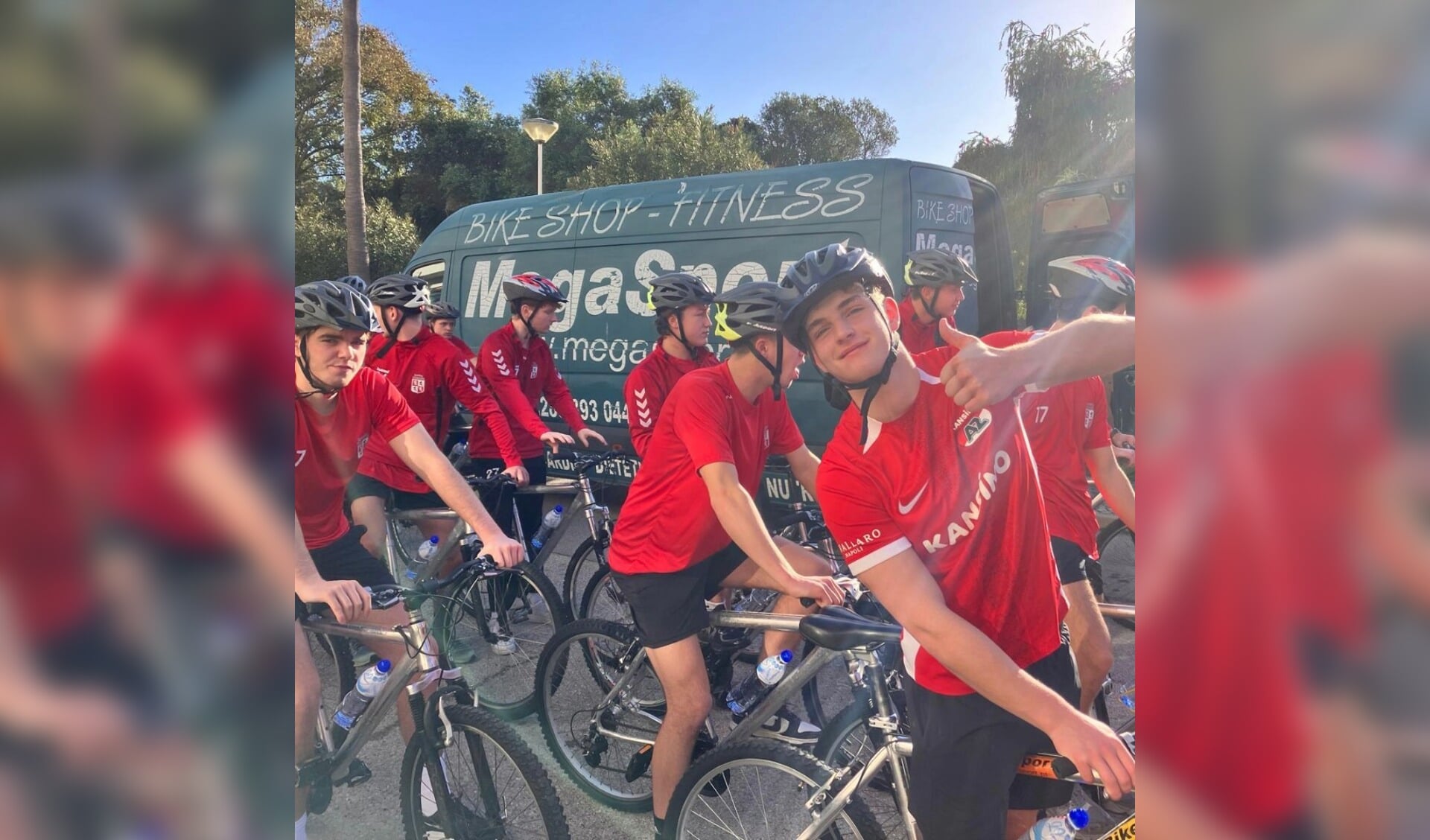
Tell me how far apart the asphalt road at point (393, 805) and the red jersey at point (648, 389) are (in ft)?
5.37

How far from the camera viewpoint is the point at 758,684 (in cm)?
368

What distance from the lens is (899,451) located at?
2.15 meters

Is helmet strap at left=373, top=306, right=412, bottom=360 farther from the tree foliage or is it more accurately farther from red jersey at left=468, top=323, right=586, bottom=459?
the tree foliage

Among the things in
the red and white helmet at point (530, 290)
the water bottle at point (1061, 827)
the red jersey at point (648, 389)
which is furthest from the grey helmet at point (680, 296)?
the water bottle at point (1061, 827)

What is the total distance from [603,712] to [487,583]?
4.50ft

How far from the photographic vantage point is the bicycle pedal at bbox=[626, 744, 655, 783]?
3.62m

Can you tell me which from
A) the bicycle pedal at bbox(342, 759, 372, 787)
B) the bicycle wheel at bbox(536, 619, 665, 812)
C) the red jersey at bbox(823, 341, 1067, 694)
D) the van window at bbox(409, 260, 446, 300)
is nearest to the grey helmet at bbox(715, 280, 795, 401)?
the red jersey at bbox(823, 341, 1067, 694)

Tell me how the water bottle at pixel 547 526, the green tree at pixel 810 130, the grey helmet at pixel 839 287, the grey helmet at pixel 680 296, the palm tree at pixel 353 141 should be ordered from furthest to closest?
the green tree at pixel 810 130
the palm tree at pixel 353 141
the water bottle at pixel 547 526
the grey helmet at pixel 680 296
the grey helmet at pixel 839 287

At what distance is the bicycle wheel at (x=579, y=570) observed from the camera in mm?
5031
